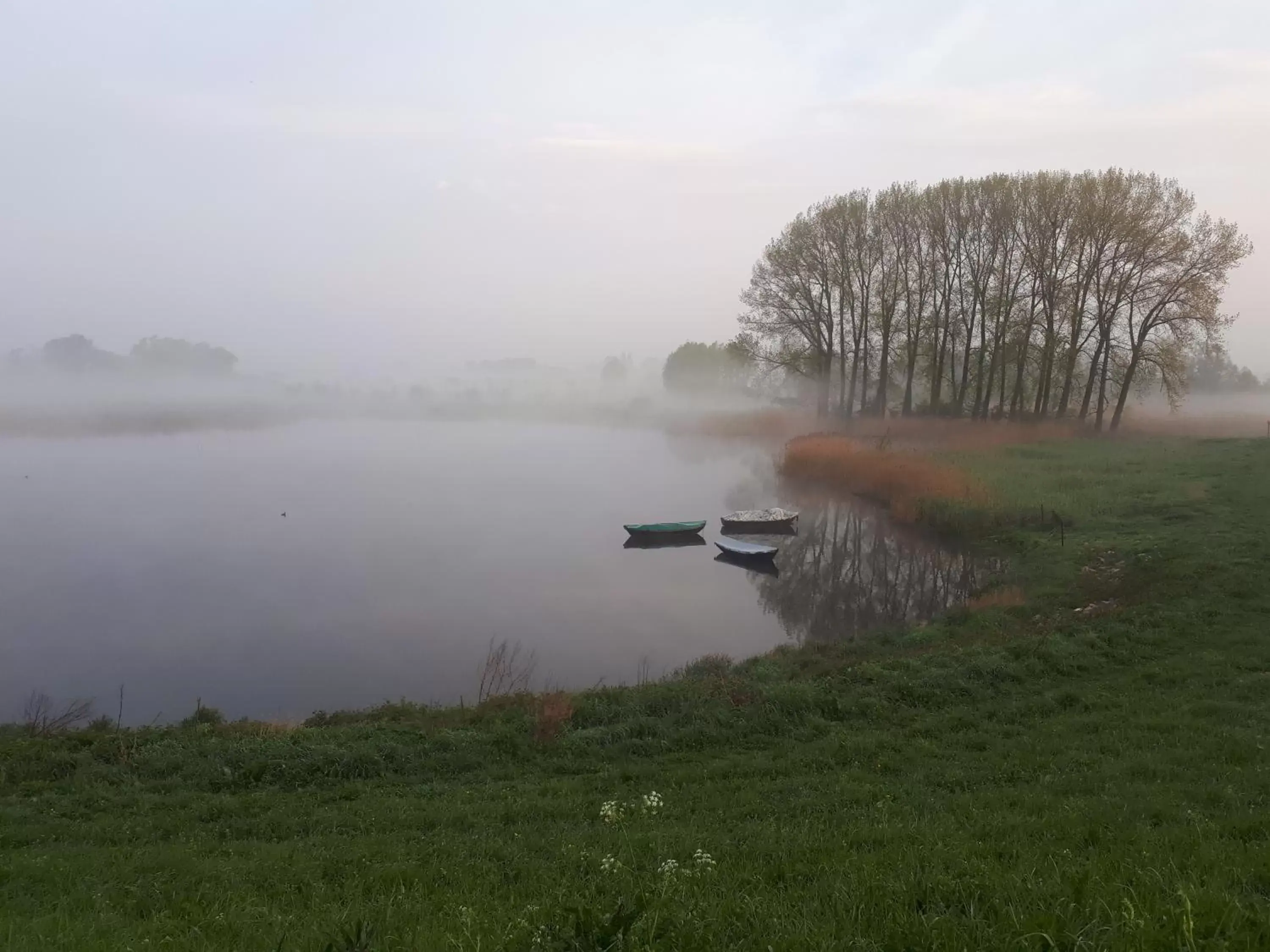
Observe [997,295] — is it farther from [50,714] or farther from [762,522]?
[50,714]

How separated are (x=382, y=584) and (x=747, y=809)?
18.0 meters

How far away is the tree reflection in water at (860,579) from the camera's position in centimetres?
1978

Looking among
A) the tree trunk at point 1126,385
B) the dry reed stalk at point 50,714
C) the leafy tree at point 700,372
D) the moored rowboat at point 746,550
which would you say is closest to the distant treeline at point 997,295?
the tree trunk at point 1126,385

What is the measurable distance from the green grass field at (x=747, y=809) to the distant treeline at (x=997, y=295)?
3213 cm

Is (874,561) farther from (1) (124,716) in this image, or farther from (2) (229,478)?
(2) (229,478)

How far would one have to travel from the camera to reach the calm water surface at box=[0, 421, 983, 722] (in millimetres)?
16391

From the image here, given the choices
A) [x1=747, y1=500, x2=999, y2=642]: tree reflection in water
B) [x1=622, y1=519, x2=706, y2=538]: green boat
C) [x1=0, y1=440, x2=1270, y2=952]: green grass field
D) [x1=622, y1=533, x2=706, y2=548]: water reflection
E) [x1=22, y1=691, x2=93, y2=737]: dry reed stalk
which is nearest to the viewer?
[x1=0, y1=440, x2=1270, y2=952]: green grass field

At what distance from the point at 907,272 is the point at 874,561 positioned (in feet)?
99.0

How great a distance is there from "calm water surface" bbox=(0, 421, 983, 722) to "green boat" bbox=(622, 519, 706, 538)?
0.75 m

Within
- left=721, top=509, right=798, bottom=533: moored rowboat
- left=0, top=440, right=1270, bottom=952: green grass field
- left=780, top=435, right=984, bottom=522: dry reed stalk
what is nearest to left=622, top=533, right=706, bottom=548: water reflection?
left=721, top=509, right=798, bottom=533: moored rowboat

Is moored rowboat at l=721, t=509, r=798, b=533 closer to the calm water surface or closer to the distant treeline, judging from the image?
the calm water surface

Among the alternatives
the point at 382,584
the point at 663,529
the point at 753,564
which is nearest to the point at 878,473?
the point at 753,564

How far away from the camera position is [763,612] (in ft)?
69.4

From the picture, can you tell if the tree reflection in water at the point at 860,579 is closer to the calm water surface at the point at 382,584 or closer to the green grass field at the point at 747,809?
the calm water surface at the point at 382,584
